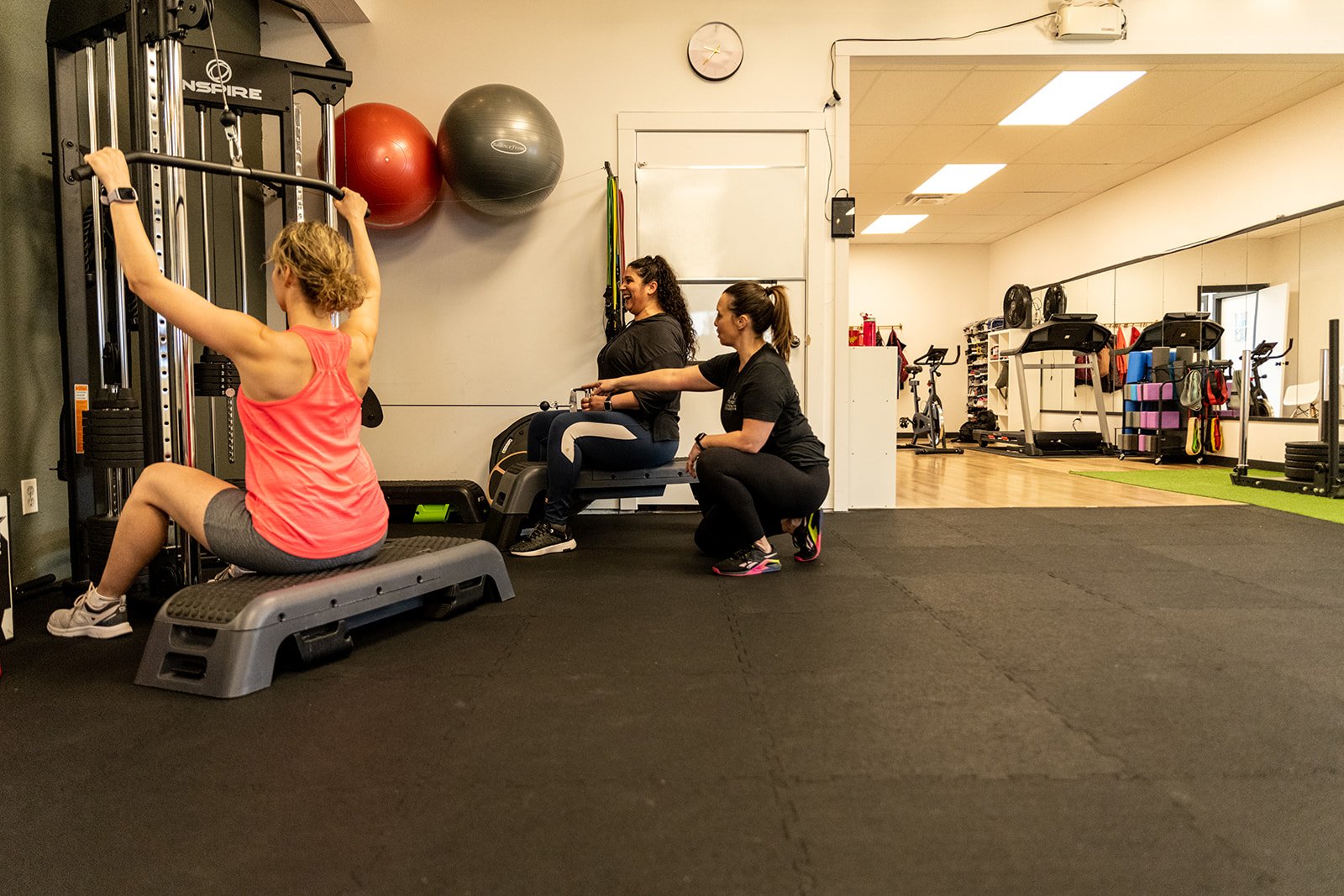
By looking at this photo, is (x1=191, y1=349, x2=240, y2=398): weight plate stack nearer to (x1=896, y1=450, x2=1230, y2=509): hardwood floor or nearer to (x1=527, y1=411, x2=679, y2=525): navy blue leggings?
(x1=527, y1=411, x2=679, y2=525): navy blue leggings

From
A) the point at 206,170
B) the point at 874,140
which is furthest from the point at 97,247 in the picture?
the point at 874,140

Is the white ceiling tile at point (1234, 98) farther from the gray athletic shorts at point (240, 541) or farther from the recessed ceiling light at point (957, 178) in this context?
the gray athletic shorts at point (240, 541)

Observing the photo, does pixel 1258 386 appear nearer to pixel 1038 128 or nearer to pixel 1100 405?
pixel 1100 405

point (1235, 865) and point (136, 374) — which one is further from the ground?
point (136, 374)

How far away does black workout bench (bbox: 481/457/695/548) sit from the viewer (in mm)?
3332

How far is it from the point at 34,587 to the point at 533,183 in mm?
2689

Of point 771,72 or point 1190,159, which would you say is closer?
point 771,72

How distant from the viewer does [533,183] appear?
13.0ft

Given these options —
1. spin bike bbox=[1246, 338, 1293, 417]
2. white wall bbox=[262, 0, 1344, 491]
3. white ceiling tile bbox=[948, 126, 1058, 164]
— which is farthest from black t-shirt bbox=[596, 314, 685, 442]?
spin bike bbox=[1246, 338, 1293, 417]

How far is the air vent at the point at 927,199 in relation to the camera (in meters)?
8.98

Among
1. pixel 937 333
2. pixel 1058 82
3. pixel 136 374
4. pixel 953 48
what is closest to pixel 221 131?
pixel 136 374

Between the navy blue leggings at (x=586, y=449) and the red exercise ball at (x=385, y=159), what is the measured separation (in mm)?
1505

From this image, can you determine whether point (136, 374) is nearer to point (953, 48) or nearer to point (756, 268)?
point (756, 268)

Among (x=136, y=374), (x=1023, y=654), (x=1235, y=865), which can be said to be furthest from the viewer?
(x=136, y=374)
